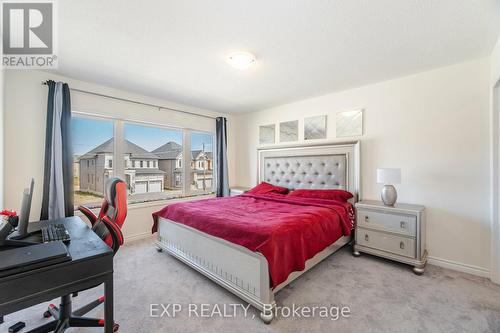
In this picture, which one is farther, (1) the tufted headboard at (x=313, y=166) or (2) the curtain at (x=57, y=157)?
(1) the tufted headboard at (x=313, y=166)

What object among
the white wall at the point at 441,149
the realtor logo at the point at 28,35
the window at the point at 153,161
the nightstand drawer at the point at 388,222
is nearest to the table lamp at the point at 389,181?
the nightstand drawer at the point at 388,222

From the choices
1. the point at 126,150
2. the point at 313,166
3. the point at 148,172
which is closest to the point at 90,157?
the point at 126,150

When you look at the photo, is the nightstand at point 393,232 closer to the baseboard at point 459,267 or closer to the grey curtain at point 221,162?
the baseboard at point 459,267

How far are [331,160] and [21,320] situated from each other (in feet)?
12.6

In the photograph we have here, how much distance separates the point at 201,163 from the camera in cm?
474

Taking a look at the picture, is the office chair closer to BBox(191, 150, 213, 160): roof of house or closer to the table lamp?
BBox(191, 150, 213, 160): roof of house

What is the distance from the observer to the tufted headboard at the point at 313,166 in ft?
11.0

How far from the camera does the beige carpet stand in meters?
1.70

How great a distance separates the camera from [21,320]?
1.75 metres

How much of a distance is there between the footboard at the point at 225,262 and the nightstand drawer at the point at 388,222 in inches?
68.0

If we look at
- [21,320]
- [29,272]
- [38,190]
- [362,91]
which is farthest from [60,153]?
[362,91]

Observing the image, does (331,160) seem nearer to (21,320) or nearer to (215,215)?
(215,215)

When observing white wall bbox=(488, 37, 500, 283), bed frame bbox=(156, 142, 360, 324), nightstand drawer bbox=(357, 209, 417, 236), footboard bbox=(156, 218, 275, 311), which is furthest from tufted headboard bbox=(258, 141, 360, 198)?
footboard bbox=(156, 218, 275, 311)

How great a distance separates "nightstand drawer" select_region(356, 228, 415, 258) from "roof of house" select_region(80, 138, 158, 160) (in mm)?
3626
